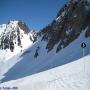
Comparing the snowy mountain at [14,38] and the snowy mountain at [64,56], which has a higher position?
the snowy mountain at [14,38]

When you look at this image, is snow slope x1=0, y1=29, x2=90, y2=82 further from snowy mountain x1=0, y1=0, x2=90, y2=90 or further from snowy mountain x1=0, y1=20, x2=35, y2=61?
snowy mountain x1=0, y1=20, x2=35, y2=61

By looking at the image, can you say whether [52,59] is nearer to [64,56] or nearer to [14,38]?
[64,56]

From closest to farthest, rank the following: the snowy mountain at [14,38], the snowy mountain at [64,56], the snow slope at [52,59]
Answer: the snowy mountain at [64,56]
the snow slope at [52,59]
the snowy mountain at [14,38]

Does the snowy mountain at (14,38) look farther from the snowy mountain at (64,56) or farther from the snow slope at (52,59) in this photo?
the snow slope at (52,59)

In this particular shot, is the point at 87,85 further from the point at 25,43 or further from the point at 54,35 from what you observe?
the point at 25,43

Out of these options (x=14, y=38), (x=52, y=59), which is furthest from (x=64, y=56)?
(x=14, y=38)

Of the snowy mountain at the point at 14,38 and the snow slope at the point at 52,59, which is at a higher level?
the snowy mountain at the point at 14,38

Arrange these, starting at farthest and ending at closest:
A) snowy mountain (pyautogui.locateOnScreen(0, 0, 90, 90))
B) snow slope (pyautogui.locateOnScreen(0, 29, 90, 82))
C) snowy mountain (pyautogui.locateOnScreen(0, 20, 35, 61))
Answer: snowy mountain (pyautogui.locateOnScreen(0, 20, 35, 61))
snow slope (pyautogui.locateOnScreen(0, 29, 90, 82))
snowy mountain (pyautogui.locateOnScreen(0, 0, 90, 90))

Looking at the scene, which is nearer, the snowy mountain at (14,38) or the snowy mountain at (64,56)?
the snowy mountain at (64,56)

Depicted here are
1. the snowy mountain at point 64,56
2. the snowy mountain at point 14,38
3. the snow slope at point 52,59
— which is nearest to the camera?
the snowy mountain at point 64,56

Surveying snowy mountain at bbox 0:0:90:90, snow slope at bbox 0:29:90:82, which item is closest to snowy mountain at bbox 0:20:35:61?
snowy mountain at bbox 0:0:90:90

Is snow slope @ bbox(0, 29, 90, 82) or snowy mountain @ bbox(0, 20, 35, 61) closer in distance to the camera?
snow slope @ bbox(0, 29, 90, 82)

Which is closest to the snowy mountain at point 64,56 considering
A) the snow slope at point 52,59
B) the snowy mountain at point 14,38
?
the snow slope at point 52,59

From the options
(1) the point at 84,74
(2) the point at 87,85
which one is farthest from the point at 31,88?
(2) the point at 87,85
